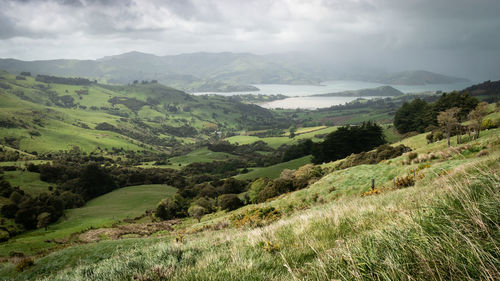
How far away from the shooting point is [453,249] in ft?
7.37

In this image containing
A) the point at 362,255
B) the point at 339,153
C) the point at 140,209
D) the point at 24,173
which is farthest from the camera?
the point at 24,173

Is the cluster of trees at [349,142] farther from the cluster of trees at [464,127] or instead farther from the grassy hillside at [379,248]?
the grassy hillside at [379,248]

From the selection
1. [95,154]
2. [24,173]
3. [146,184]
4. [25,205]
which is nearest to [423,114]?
[146,184]

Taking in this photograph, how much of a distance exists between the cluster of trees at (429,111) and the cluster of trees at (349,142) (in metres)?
13.0

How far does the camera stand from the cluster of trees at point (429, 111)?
63928mm

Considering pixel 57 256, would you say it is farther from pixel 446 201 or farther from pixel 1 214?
pixel 1 214

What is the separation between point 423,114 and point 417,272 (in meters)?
89.4

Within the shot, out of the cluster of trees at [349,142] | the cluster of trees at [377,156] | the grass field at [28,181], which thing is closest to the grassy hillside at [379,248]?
the cluster of trees at [377,156]

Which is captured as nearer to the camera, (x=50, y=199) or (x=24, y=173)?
(x=50, y=199)

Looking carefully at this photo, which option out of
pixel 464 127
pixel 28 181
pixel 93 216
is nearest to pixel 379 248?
pixel 464 127

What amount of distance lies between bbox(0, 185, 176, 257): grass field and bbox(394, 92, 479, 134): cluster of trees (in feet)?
245

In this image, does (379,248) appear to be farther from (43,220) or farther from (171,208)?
(43,220)

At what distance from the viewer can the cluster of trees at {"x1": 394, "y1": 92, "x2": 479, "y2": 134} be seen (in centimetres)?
6393

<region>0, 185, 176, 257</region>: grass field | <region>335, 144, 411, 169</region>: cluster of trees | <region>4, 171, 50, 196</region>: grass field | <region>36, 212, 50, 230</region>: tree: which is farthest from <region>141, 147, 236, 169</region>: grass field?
<region>335, 144, 411, 169</region>: cluster of trees
